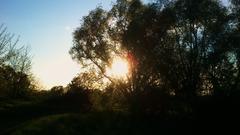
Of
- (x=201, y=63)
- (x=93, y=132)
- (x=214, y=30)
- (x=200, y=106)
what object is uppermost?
(x=214, y=30)

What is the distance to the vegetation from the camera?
165ft

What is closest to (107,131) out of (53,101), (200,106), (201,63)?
(200,106)

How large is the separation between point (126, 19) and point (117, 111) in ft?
43.8

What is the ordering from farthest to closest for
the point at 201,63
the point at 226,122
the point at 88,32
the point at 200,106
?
1. the point at 88,32
2. the point at 201,63
3. the point at 200,106
4. the point at 226,122

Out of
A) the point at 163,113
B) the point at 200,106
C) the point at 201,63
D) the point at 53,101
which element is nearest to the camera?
the point at 200,106

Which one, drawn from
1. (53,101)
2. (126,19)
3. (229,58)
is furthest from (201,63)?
(53,101)

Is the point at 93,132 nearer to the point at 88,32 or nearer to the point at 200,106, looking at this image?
the point at 200,106

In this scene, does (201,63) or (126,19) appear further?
(126,19)

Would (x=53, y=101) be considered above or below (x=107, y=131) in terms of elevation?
above

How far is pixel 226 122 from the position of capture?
47031 mm

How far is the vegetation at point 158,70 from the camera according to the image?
165 ft

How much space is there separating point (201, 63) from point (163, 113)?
8981mm

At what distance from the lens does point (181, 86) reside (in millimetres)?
55906

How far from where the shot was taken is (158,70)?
55.9m
